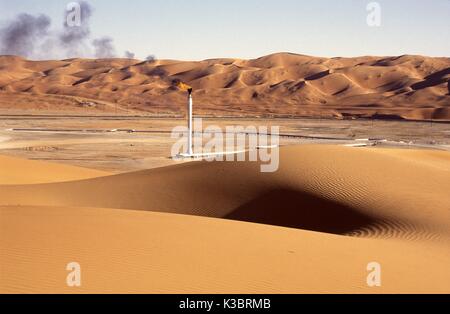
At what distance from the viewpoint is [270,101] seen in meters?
106

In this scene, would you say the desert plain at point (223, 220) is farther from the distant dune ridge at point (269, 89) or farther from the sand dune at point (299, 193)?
→ the distant dune ridge at point (269, 89)

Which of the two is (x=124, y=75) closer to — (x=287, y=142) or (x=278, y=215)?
(x=287, y=142)

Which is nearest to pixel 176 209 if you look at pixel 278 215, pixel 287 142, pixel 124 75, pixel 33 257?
pixel 278 215

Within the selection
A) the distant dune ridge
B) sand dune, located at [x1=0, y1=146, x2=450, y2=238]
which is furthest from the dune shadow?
the distant dune ridge

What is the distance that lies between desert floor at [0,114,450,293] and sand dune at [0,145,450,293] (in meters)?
0.02

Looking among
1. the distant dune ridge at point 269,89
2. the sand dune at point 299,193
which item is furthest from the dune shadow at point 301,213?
the distant dune ridge at point 269,89

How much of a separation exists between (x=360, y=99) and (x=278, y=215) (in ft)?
295

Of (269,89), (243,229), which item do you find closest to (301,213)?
(243,229)

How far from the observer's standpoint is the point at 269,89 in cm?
11338

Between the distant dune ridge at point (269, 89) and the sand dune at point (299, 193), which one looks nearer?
the sand dune at point (299, 193)

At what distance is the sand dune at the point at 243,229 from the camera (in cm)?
668

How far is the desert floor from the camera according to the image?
21.9 ft

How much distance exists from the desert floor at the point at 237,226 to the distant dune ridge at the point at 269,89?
57978mm

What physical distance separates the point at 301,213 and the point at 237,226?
13.0 feet
